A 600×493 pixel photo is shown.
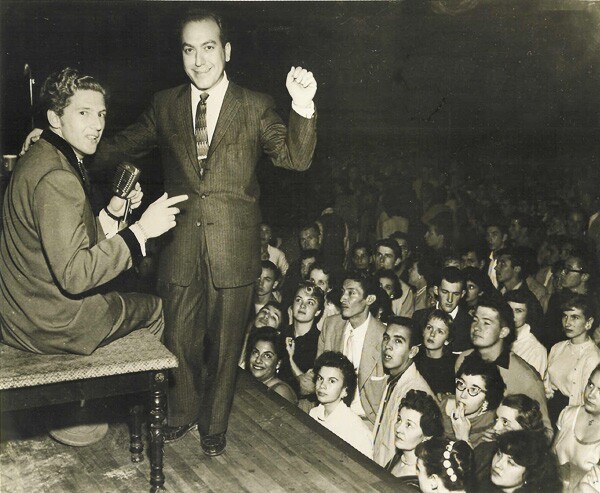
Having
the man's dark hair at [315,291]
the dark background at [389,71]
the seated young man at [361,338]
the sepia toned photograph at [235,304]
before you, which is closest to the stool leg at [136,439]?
the sepia toned photograph at [235,304]

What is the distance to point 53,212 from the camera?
7.30 ft

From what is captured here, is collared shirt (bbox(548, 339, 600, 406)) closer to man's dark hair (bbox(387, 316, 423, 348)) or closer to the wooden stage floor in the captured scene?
man's dark hair (bbox(387, 316, 423, 348))

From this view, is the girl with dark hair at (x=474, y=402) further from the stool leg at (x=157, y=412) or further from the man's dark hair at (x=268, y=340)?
the stool leg at (x=157, y=412)

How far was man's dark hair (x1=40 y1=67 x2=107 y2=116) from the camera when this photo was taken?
2.35 meters

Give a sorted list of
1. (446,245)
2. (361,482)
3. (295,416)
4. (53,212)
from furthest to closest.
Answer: (446,245) < (295,416) < (361,482) < (53,212)

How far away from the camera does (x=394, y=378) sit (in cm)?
375

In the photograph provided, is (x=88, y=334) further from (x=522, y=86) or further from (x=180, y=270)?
(x=522, y=86)

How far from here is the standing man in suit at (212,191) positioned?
2.72 meters

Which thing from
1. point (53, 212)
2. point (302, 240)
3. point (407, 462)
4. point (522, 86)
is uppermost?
point (522, 86)

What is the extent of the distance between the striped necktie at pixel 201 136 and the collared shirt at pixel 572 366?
2.36 m

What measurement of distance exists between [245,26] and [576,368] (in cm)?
528

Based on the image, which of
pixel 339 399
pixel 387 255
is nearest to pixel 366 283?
pixel 339 399

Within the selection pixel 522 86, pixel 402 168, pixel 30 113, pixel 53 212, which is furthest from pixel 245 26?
pixel 53 212

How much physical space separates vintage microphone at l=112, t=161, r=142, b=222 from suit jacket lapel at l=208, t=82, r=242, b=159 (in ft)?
1.07
